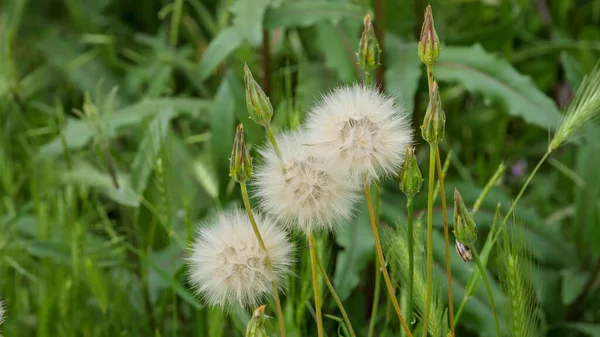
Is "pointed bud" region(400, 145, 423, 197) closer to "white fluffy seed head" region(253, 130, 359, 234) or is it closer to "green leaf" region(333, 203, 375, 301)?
"white fluffy seed head" region(253, 130, 359, 234)

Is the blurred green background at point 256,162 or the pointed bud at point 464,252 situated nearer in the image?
the pointed bud at point 464,252

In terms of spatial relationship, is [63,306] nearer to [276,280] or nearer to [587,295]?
[276,280]

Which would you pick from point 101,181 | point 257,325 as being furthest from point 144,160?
point 257,325

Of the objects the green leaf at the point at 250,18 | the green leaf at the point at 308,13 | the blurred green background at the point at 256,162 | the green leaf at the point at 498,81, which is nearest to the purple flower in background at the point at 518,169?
the blurred green background at the point at 256,162

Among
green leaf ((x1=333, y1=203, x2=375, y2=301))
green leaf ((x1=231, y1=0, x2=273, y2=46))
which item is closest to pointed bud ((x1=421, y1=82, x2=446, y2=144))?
green leaf ((x1=333, y1=203, x2=375, y2=301))

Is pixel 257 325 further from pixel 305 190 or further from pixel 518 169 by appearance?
pixel 518 169

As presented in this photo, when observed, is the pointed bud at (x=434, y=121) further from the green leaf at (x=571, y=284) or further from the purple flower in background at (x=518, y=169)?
the purple flower in background at (x=518, y=169)

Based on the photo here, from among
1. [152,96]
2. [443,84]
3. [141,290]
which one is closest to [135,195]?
[141,290]
